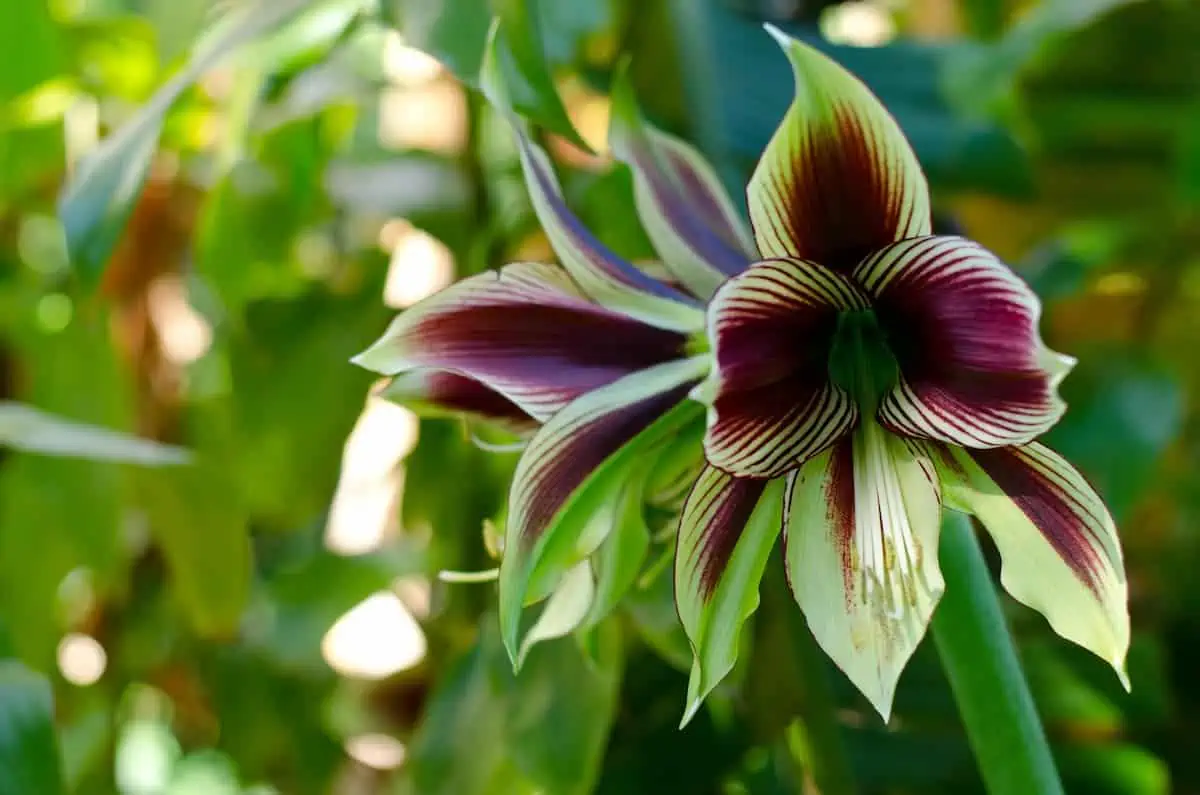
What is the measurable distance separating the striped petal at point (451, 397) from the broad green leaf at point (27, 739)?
182 mm

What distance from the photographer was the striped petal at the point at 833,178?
0.71ft

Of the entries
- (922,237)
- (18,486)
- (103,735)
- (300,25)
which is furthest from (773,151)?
(103,735)

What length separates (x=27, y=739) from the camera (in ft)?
1.15

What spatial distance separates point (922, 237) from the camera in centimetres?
21

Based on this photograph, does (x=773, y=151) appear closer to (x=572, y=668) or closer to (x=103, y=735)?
(x=572, y=668)

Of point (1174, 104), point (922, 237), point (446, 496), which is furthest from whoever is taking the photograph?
point (1174, 104)

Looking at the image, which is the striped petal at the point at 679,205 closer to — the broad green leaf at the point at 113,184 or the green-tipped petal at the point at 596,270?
the green-tipped petal at the point at 596,270

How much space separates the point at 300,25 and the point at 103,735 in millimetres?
445

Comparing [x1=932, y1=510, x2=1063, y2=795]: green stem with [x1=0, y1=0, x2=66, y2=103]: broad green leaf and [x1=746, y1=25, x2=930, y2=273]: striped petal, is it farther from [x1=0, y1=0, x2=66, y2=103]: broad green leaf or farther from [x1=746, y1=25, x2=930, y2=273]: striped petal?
[x1=0, y1=0, x2=66, y2=103]: broad green leaf

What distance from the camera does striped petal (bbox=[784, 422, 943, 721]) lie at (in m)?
0.23

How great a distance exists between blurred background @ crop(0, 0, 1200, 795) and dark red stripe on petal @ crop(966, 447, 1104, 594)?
14cm

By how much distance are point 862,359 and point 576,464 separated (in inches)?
2.6

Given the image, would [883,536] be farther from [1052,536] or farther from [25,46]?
[25,46]

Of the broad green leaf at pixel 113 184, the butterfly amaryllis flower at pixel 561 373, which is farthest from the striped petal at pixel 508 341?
the broad green leaf at pixel 113 184
